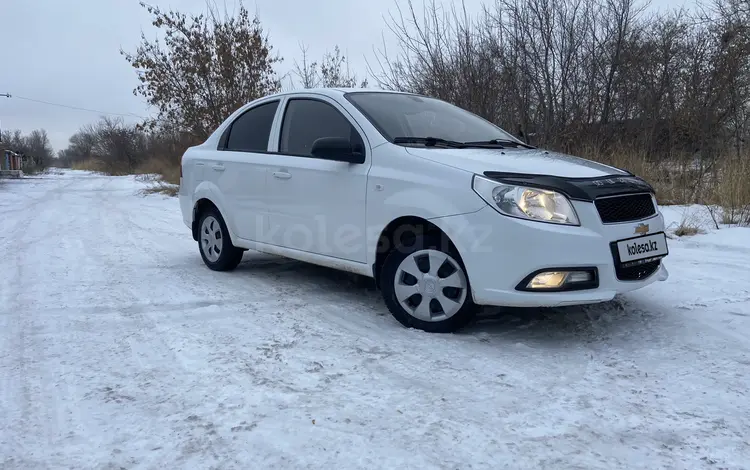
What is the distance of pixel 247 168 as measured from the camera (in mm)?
5035

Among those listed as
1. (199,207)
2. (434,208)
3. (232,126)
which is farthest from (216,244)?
(434,208)

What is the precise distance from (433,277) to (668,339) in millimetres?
1455

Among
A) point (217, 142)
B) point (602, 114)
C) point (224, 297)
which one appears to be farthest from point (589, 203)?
point (602, 114)

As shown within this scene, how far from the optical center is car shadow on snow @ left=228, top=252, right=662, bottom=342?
355 centimetres

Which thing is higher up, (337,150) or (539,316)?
(337,150)

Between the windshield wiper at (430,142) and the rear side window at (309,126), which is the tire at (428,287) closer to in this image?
the windshield wiper at (430,142)

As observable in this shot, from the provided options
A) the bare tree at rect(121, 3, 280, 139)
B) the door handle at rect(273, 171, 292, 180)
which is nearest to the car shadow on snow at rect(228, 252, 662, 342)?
the door handle at rect(273, 171, 292, 180)

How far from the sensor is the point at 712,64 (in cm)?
1111

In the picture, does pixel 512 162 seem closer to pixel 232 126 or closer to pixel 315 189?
pixel 315 189

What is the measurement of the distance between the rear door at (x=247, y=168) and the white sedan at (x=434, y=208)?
0.02 metres

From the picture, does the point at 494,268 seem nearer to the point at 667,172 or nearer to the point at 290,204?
the point at 290,204

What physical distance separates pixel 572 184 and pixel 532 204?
27cm

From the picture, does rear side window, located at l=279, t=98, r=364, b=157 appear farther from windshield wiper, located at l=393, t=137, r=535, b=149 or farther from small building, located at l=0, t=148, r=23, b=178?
small building, located at l=0, t=148, r=23, b=178

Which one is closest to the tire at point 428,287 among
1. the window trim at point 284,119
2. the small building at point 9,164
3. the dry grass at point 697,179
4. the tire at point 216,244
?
the window trim at point 284,119
